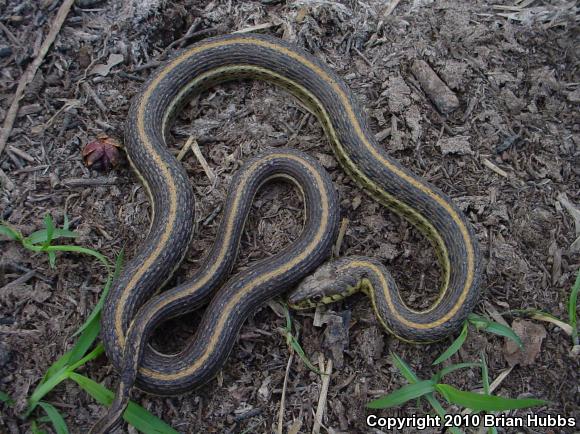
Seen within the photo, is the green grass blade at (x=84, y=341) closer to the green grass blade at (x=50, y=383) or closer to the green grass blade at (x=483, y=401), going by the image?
the green grass blade at (x=50, y=383)

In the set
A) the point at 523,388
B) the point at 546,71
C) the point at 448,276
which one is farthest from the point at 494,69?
the point at 523,388

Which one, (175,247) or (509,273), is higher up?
(175,247)

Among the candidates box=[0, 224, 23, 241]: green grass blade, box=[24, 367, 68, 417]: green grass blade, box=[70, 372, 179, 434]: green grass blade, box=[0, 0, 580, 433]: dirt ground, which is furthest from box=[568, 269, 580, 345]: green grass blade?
box=[0, 224, 23, 241]: green grass blade

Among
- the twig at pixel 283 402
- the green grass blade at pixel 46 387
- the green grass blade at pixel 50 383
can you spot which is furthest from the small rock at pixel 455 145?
the green grass blade at pixel 46 387

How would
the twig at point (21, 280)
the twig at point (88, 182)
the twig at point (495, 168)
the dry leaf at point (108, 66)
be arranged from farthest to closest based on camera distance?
the dry leaf at point (108, 66) < the twig at point (495, 168) < the twig at point (88, 182) < the twig at point (21, 280)

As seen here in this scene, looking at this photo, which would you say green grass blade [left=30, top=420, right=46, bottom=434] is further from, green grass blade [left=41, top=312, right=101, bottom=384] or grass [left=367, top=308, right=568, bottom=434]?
grass [left=367, top=308, right=568, bottom=434]

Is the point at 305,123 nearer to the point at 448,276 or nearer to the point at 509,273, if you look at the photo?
the point at 448,276
